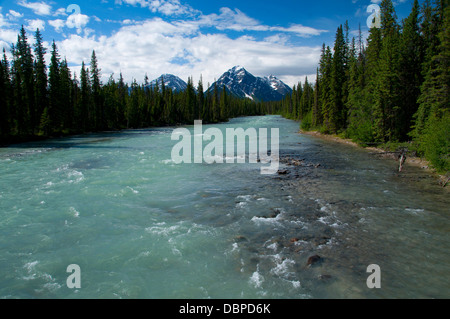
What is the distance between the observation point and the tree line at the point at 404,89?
2238cm

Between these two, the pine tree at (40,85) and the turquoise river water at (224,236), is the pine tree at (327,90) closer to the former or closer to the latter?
the turquoise river water at (224,236)

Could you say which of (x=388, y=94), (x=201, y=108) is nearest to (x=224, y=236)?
(x=388, y=94)

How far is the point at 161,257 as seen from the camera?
27.9 feet

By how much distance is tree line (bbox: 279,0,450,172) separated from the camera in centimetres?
2238

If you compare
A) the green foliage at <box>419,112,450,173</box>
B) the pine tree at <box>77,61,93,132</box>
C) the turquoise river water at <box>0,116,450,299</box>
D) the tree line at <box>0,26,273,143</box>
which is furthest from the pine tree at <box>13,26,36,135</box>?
the green foliage at <box>419,112,450,173</box>

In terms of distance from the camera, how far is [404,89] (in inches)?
1227

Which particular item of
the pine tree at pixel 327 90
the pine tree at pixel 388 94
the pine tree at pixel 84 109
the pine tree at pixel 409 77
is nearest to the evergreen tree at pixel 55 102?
the pine tree at pixel 84 109

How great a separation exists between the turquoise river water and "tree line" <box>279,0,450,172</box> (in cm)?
821

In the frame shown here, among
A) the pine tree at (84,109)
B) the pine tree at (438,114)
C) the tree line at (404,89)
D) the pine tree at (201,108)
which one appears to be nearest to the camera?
the pine tree at (438,114)

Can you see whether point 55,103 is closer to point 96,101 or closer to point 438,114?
point 96,101

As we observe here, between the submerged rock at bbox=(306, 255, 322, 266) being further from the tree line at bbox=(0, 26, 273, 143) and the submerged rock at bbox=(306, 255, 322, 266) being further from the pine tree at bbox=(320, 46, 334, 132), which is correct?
the tree line at bbox=(0, 26, 273, 143)

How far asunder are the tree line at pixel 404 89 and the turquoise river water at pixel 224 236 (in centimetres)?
821
